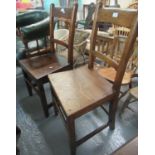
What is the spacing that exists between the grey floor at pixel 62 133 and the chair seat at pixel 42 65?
0.49 metres

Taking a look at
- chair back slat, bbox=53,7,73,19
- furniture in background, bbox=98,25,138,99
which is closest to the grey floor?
furniture in background, bbox=98,25,138,99

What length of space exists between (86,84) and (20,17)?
1515 millimetres

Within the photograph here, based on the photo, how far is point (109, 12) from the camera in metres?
1.21

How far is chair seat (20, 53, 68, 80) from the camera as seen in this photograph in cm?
149

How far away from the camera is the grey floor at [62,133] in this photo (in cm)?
138

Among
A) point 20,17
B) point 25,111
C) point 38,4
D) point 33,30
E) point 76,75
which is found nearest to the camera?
point 76,75

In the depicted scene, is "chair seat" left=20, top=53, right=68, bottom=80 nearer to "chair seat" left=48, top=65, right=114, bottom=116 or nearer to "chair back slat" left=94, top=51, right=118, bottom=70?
"chair seat" left=48, top=65, right=114, bottom=116

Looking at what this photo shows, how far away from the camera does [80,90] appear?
1.20 m

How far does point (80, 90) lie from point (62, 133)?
543 mm

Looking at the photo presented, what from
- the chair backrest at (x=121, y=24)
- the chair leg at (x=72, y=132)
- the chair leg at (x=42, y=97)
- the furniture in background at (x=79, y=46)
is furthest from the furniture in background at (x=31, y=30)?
the chair leg at (x=72, y=132)

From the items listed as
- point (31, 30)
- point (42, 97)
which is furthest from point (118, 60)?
point (31, 30)

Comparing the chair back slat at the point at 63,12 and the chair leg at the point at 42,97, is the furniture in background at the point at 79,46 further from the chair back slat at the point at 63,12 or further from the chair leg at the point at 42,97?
the chair leg at the point at 42,97
